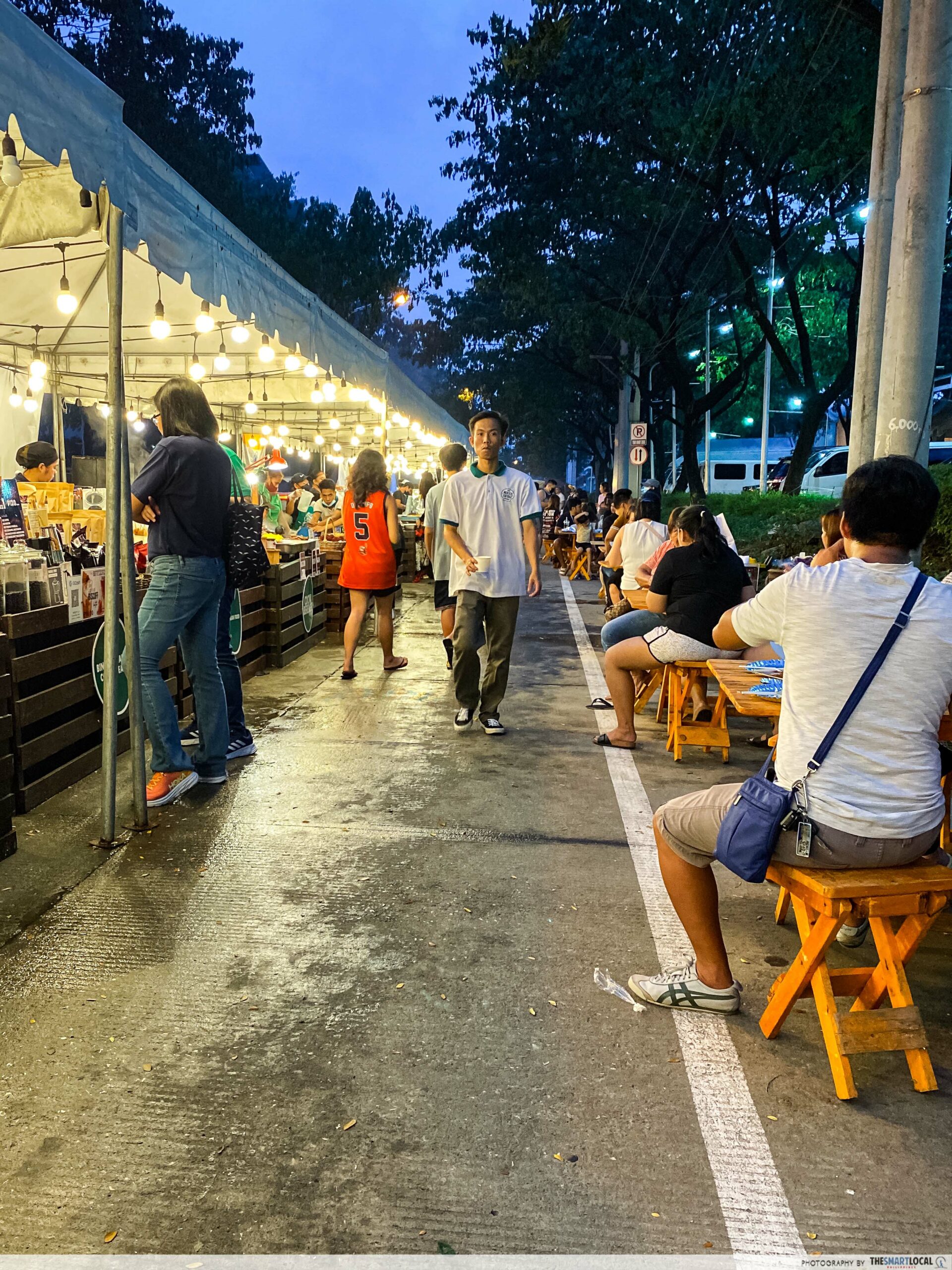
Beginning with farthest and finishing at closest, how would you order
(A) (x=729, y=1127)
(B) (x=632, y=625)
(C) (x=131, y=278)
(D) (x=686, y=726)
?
(C) (x=131, y=278), (B) (x=632, y=625), (D) (x=686, y=726), (A) (x=729, y=1127)

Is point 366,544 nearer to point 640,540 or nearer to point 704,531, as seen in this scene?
point 640,540

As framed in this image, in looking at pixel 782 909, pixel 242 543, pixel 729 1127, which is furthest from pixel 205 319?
pixel 729 1127

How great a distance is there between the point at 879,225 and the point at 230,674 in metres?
6.39

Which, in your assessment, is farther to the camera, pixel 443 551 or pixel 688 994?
pixel 443 551

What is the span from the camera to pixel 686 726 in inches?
244

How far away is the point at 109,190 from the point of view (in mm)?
4008

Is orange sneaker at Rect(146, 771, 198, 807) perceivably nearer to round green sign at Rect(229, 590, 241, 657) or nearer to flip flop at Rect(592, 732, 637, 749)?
round green sign at Rect(229, 590, 241, 657)

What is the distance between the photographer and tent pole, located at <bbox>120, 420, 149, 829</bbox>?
4309 millimetres

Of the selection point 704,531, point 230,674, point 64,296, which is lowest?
point 230,674

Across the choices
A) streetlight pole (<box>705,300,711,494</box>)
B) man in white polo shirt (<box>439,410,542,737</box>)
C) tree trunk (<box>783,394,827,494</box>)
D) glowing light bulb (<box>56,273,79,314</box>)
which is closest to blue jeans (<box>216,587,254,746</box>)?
man in white polo shirt (<box>439,410,542,737</box>)

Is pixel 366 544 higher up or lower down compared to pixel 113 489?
lower down

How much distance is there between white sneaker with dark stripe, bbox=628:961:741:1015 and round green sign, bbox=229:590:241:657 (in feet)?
15.7

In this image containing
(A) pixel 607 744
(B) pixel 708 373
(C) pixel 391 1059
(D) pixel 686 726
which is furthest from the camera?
(B) pixel 708 373

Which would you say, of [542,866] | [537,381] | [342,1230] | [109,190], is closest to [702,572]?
[542,866]
